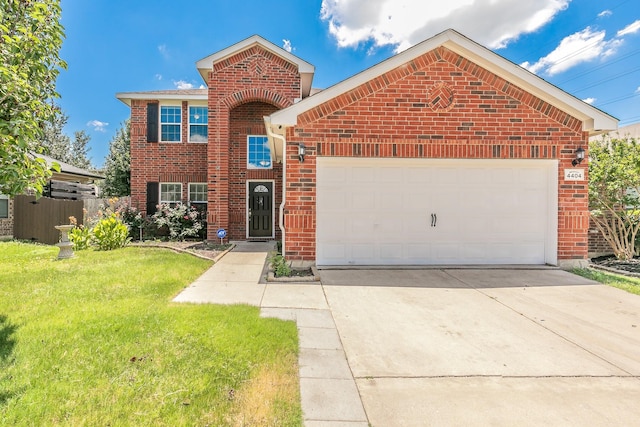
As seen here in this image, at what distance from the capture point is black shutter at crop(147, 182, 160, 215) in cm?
1245

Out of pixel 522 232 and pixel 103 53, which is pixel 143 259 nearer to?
pixel 522 232

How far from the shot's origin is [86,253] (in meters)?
8.59

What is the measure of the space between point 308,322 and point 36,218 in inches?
540

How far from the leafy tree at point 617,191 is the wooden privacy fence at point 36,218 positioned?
56.5 feet

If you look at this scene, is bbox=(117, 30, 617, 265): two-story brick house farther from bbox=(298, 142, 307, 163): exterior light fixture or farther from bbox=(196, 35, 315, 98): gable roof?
bbox=(196, 35, 315, 98): gable roof

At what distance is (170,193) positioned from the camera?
12.7 meters

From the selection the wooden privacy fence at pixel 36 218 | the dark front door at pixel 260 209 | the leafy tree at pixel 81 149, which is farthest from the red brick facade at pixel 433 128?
the leafy tree at pixel 81 149

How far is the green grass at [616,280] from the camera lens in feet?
18.9

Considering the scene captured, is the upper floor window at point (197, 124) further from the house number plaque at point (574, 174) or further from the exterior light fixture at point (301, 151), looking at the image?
the house number plaque at point (574, 174)

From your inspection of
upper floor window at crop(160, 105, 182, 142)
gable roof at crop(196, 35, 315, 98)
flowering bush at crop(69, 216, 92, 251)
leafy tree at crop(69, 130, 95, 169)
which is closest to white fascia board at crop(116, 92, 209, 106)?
upper floor window at crop(160, 105, 182, 142)

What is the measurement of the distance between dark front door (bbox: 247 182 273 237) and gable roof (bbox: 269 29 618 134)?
5.29 meters

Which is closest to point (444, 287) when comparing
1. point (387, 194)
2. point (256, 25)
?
point (387, 194)

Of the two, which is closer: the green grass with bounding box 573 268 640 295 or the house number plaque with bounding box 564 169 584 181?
the green grass with bounding box 573 268 640 295

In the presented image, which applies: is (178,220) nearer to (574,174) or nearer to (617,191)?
(574,174)
